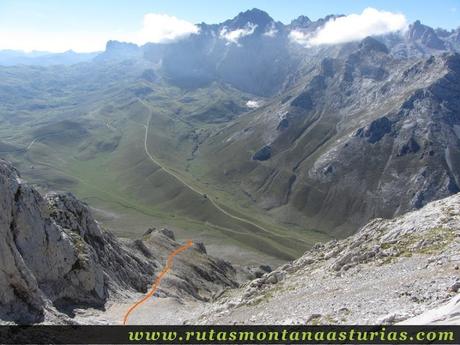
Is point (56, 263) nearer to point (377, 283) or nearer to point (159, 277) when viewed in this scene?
point (377, 283)

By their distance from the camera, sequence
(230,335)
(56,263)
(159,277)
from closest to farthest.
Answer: (230,335) < (56,263) < (159,277)

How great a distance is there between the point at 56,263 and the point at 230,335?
3343 centimetres

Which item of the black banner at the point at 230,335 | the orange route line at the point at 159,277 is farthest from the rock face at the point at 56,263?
the black banner at the point at 230,335

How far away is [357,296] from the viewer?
39.5 metres

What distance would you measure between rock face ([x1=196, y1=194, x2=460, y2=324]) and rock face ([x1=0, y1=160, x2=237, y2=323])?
61.7ft

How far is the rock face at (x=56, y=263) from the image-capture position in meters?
46.4

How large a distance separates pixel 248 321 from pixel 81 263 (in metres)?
34.8

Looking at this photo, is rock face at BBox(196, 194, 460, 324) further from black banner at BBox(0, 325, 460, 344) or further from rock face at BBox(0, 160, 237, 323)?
rock face at BBox(0, 160, 237, 323)

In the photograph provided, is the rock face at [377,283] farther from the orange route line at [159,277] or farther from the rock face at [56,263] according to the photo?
the orange route line at [159,277]

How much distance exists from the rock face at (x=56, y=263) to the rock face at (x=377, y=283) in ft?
61.7

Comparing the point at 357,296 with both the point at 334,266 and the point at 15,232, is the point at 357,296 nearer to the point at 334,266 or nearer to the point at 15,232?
the point at 334,266

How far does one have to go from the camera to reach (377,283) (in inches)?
1656

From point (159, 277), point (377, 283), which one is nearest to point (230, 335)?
point (377, 283)

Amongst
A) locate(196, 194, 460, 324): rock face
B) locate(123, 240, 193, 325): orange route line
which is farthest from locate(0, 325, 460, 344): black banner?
locate(123, 240, 193, 325): orange route line
